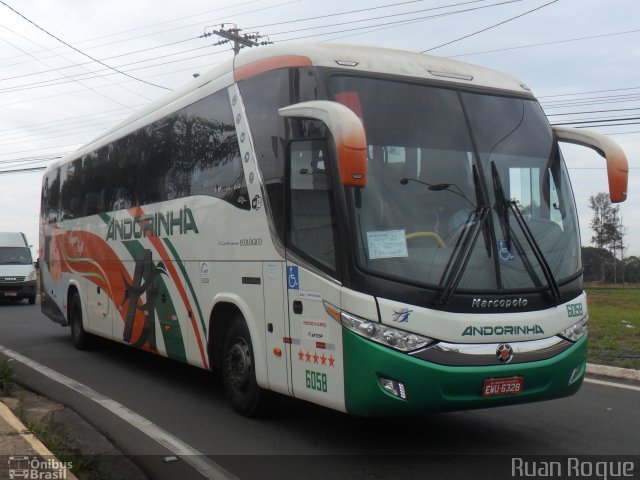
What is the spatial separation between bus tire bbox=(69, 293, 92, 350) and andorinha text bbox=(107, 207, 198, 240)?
2355mm

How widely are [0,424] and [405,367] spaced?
344 centimetres

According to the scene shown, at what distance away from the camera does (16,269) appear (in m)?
25.5

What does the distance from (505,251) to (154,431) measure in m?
3.55

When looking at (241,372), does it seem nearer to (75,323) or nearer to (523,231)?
(523,231)

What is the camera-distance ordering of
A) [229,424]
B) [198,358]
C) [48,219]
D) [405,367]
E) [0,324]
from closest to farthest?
1. [405,367]
2. [229,424]
3. [198,358]
4. [48,219]
5. [0,324]

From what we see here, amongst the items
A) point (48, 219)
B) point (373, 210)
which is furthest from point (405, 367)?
point (48, 219)

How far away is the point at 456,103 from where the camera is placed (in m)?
6.61

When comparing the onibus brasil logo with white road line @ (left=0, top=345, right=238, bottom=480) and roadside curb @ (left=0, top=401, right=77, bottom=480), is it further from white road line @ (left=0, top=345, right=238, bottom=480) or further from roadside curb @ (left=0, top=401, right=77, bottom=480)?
white road line @ (left=0, top=345, right=238, bottom=480)

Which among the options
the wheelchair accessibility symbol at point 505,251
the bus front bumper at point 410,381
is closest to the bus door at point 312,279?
the bus front bumper at point 410,381

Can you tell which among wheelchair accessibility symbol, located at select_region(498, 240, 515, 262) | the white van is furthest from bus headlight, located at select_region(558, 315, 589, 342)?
the white van

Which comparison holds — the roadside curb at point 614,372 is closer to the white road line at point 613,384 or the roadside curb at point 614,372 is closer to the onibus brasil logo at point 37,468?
the white road line at point 613,384

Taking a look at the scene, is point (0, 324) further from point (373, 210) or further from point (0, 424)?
point (373, 210)

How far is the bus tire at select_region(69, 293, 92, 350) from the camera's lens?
42.4 feet

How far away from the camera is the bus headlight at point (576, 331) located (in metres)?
6.28
